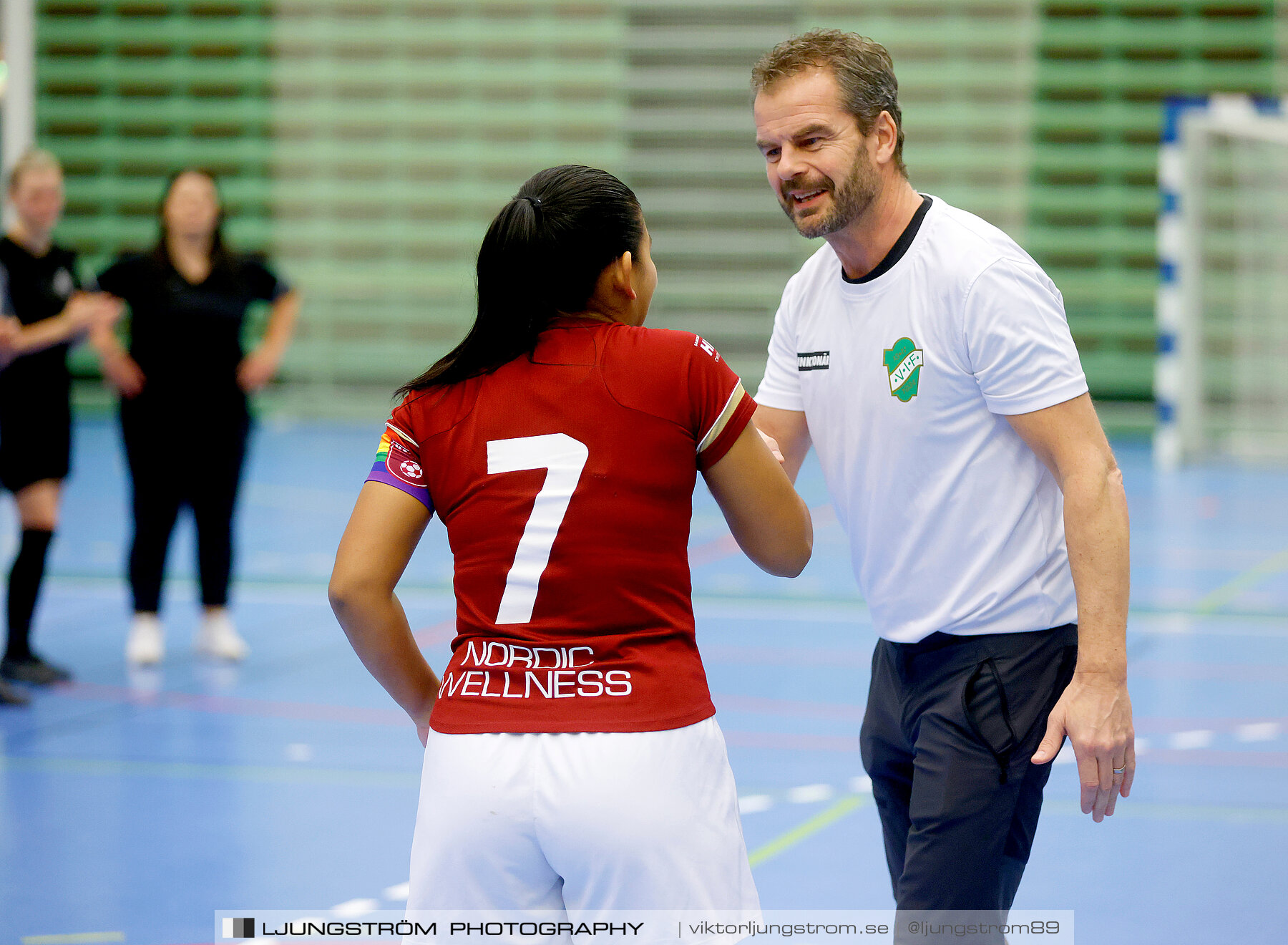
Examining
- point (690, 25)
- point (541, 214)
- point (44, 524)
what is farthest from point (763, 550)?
point (690, 25)

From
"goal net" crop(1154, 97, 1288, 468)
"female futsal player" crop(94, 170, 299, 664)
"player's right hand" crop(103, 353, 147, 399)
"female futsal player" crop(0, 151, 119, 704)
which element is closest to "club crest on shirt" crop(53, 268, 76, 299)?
"female futsal player" crop(0, 151, 119, 704)

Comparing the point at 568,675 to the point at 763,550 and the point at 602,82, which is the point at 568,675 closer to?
the point at 763,550

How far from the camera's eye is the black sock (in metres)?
5.64

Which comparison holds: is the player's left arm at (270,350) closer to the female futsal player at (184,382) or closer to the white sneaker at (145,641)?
the female futsal player at (184,382)

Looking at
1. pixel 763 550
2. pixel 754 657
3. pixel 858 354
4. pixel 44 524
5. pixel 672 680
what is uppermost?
pixel 858 354

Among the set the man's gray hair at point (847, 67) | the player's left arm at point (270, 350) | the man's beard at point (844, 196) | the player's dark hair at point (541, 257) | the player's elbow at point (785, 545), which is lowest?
the player's left arm at point (270, 350)

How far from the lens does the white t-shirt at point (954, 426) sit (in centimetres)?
219

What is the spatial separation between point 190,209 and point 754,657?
9.64 ft

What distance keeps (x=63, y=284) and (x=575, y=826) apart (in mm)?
4668

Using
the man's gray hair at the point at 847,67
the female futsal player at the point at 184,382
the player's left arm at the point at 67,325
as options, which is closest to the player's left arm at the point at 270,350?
the female futsal player at the point at 184,382

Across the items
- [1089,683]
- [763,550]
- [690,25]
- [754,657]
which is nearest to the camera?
[763,550]

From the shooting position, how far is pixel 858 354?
7.72ft

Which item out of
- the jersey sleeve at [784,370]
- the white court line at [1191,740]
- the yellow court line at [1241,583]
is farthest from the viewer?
the yellow court line at [1241,583]

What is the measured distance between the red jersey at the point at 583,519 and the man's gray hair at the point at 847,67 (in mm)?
644
